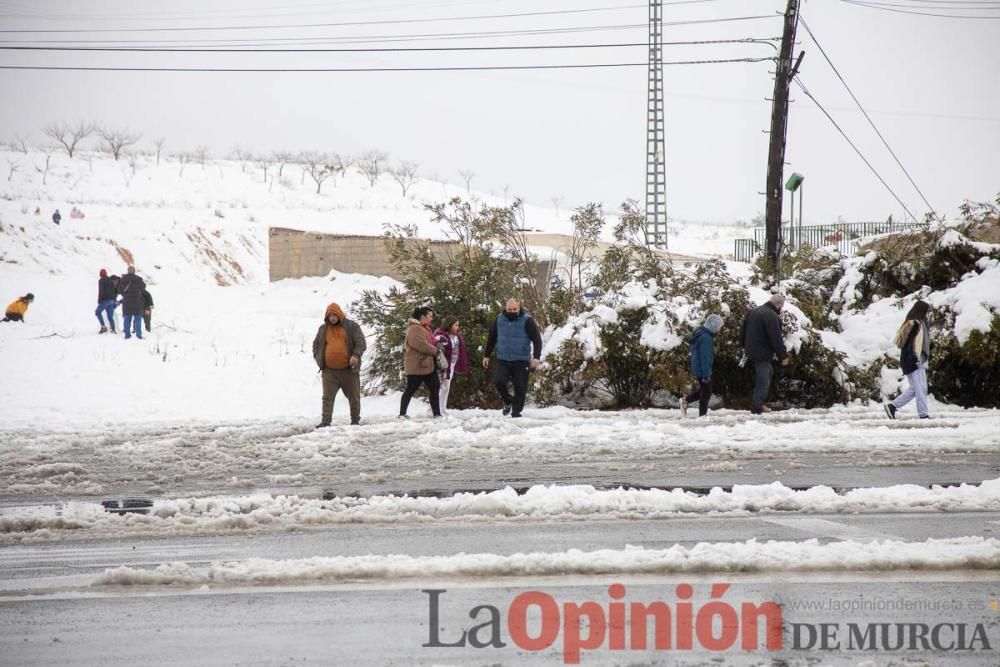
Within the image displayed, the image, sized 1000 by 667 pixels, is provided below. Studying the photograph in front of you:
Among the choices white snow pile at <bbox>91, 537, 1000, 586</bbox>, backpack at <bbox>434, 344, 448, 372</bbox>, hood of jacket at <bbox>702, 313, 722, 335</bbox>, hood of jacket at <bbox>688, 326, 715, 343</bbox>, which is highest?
hood of jacket at <bbox>702, 313, 722, 335</bbox>

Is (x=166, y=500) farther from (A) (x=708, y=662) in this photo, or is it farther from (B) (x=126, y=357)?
(B) (x=126, y=357)

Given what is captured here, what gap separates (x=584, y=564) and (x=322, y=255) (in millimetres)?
33246

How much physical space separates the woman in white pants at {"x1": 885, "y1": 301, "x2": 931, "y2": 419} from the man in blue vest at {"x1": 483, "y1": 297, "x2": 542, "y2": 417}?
511cm

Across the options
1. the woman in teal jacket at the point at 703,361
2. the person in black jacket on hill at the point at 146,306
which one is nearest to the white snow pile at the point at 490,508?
the woman in teal jacket at the point at 703,361

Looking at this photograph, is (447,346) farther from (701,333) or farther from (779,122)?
(779,122)

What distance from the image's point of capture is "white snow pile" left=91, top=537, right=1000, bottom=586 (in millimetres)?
6012

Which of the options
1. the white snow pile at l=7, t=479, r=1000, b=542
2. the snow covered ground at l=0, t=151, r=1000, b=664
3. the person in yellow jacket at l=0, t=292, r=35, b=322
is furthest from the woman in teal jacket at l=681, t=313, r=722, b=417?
the person in yellow jacket at l=0, t=292, r=35, b=322

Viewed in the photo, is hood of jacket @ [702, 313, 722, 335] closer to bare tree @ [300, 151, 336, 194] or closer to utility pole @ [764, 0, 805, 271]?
utility pole @ [764, 0, 805, 271]

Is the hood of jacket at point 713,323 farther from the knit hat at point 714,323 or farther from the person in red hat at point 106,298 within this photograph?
the person in red hat at point 106,298

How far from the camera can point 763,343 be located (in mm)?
15516

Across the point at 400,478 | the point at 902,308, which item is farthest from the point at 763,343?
the point at 400,478

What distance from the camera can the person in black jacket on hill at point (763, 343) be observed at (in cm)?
1538

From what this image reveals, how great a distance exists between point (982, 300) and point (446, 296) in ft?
29.0

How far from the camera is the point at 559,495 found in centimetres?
832
